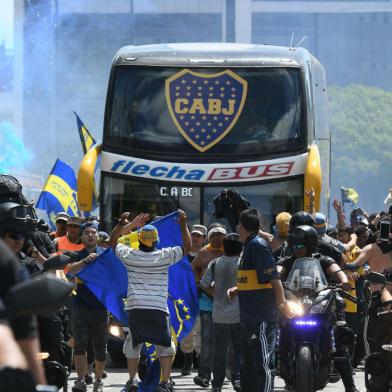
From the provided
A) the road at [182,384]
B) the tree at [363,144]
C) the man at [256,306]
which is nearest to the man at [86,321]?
the road at [182,384]

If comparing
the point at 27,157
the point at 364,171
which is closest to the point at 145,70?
the point at 27,157

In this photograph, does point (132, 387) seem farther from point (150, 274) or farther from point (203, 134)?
point (203, 134)

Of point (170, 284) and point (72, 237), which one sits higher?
point (170, 284)

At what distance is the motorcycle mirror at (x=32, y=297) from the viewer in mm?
5301

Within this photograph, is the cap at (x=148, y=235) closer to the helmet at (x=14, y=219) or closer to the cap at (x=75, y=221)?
the helmet at (x=14, y=219)

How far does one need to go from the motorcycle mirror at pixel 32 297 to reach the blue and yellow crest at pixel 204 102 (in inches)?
568

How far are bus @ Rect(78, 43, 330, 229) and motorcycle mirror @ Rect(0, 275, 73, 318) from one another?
45.7 feet

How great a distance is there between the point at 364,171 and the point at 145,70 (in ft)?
316

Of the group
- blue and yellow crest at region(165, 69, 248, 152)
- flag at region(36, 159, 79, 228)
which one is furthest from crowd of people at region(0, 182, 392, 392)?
flag at region(36, 159, 79, 228)

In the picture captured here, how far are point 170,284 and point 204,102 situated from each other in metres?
4.79

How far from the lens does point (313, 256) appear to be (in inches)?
502

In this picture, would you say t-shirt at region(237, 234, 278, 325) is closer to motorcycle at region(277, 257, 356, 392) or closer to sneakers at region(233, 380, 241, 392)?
motorcycle at region(277, 257, 356, 392)

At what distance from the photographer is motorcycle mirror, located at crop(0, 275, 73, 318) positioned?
530cm

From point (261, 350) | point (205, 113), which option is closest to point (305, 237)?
point (261, 350)
